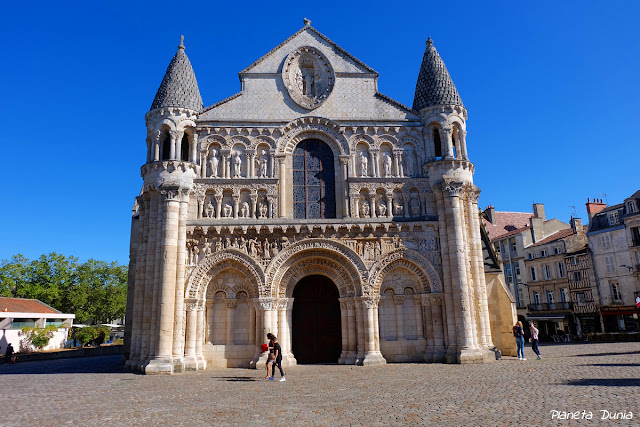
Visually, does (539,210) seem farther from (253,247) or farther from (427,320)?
(253,247)

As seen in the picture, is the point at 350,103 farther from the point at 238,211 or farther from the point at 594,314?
the point at 594,314

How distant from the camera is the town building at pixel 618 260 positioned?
121 ft

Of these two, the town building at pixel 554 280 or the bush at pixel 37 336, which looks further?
the town building at pixel 554 280

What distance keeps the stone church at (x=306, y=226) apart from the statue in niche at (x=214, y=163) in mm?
90

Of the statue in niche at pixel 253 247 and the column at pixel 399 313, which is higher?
the statue in niche at pixel 253 247

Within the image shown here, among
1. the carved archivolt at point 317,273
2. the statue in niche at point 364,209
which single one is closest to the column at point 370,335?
the carved archivolt at point 317,273

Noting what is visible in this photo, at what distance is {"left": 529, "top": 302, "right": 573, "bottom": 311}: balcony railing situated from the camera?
42253 mm

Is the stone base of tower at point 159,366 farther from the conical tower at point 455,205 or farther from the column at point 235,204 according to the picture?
the conical tower at point 455,205

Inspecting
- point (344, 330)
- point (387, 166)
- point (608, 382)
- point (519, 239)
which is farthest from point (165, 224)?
point (519, 239)

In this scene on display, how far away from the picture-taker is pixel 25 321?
127ft

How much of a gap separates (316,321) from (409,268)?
4.70m

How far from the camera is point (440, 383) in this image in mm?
12695

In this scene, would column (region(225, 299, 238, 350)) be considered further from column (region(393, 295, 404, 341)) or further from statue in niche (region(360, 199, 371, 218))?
column (region(393, 295, 404, 341))

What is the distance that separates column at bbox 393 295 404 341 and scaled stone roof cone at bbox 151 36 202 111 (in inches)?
484
